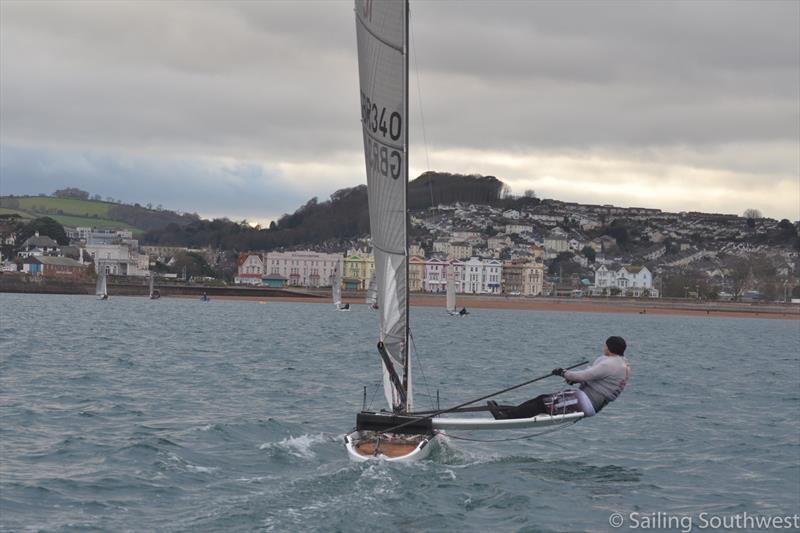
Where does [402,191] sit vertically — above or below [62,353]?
above

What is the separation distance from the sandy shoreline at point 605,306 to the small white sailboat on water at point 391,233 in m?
109

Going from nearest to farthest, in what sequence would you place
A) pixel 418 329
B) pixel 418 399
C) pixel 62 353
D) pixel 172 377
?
pixel 418 399, pixel 172 377, pixel 62 353, pixel 418 329

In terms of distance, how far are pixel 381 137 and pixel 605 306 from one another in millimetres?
120858

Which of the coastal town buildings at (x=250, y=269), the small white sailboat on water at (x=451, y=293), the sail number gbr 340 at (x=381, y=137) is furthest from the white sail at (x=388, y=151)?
the coastal town buildings at (x=250, y=269)

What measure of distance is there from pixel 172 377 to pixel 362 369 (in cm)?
591

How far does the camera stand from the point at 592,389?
15062 millimetres

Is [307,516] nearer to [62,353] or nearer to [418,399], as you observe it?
[418,399]

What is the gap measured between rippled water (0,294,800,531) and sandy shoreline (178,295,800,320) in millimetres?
98119

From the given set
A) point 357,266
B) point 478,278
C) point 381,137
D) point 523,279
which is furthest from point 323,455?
point 357,266

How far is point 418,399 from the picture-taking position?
78.5ft

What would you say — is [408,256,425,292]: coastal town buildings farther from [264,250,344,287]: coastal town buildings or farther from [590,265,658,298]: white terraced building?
[590,265,658,298]: white terraced building

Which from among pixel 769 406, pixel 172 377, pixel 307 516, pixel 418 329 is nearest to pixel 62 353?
pixel 172 377

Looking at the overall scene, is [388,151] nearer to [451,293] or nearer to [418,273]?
[451,293]

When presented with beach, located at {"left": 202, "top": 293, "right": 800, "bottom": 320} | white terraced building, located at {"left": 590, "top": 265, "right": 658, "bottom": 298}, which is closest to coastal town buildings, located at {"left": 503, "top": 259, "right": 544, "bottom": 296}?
white terraced building, located at {"left": 590, "top": 265, "right": 658, "bottom": 298}
